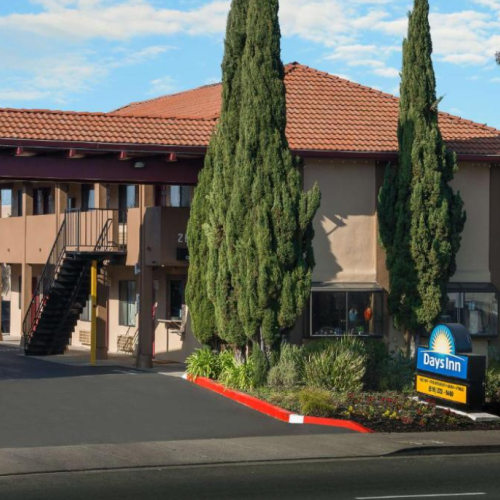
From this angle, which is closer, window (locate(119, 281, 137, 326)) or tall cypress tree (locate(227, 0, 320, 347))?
tall cypress tree (locate(227, 0, 320, 347))

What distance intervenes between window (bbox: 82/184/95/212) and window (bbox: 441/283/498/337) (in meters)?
14.1

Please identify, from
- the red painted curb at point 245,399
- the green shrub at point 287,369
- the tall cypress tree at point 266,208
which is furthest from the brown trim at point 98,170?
the green shrub at point 287,369

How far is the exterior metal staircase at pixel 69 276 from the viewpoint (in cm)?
3306

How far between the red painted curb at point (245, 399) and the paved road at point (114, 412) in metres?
0.21

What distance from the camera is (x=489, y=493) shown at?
47.1 ft

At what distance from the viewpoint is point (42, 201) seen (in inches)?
1636

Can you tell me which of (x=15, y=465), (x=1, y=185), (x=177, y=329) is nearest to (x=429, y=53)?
(x=177, y=329)

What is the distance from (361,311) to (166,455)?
11.4 m

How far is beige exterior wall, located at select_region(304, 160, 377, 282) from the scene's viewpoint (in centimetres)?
2753

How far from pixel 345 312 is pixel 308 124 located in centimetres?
507

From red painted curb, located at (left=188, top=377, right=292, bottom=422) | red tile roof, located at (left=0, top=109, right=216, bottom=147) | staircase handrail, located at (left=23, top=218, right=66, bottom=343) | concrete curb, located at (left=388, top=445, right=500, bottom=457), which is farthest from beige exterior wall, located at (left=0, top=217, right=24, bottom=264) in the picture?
concrete curb, located at (left=388, top=445, right=500, bottom=457)

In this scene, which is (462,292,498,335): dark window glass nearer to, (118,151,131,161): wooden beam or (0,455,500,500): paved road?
(118,151,131,161): wooden beam

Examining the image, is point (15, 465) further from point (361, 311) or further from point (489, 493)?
point (361, 311)

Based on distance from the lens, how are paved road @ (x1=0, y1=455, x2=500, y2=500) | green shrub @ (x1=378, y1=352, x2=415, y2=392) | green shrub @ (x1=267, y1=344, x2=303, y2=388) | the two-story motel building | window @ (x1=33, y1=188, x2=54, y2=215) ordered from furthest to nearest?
window @ (x1=33, y1=188, x2=54, y2=215)
the two-story motel building
green shrub @ (x1=378, y1=352, x2=415, y2=392)
green shrub @ (x1=267, y1=344, x2=303, y2=388)
paved road @ (x1=0, y1=455, x2=500, y2=500)
